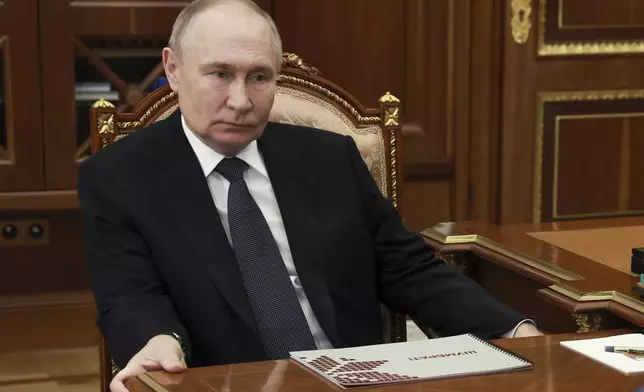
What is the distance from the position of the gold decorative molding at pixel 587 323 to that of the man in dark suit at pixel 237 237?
0.26 ft

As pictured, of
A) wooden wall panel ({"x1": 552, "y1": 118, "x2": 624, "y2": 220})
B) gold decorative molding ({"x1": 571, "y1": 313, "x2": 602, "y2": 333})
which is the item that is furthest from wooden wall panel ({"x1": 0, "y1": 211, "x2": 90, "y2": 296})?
gold decorative molding ({"x1": 571, "y1": 313, "x2": 602, "y2": 333})

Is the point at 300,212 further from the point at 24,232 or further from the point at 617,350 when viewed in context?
the point at 24,232

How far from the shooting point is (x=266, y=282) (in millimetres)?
2012

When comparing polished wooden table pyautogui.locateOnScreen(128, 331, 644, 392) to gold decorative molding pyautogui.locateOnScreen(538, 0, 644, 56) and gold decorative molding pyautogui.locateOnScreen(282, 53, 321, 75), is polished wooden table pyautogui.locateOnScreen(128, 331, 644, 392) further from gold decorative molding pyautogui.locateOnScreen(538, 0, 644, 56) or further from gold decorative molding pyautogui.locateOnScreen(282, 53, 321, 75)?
gold decorative molding pyautogui.locateOnScreen(538, 0, 644, 56)

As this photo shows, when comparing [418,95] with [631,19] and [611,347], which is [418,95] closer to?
[631,19]

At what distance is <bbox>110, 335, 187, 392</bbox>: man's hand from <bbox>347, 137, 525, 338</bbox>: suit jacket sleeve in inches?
22.2

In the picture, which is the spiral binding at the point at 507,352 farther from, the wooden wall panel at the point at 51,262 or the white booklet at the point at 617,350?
the wooden wall panel at the point at 51,262

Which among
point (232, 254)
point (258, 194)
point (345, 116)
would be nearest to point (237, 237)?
point (232, 254)

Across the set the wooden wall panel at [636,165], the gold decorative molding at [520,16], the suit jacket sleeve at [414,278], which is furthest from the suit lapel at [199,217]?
the wooden wall panel at [636,165]

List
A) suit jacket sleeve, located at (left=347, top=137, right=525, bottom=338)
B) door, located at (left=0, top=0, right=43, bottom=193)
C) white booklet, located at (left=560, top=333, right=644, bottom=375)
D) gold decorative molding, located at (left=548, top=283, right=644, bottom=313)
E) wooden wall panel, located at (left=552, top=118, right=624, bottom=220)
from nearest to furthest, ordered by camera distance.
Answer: white booklet, located at (left=560, top=333, right=644, bottom=375)
gold decorative molding, located at (left=548, top=283, right=644, bottom=313)
suit jacket sleeve, located at (left=347, top=137, right=525, bottom=338)
door, located at (left=0, top=0, right=43, bottom=193)
wooden wall panel, located at (left=552, top=118, right=624, bottom=220)

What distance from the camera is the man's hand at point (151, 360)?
63.7 inches

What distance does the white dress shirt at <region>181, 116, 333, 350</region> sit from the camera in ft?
6.79

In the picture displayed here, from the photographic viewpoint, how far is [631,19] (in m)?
4.37

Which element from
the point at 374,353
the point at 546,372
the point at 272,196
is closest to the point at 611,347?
the point at 546,372
